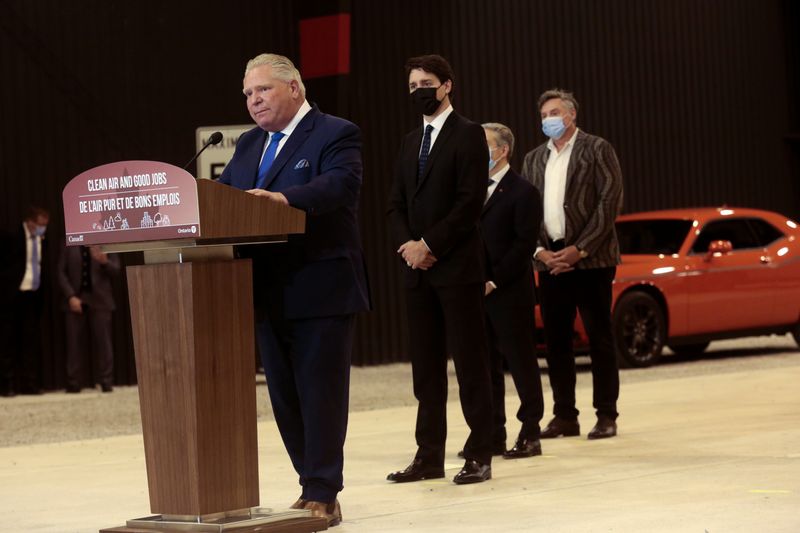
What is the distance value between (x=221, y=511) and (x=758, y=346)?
38.1 feet

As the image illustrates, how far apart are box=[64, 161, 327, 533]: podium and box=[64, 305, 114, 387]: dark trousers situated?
28.6 ft

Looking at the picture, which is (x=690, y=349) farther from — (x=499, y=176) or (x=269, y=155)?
(x=269, y=155)

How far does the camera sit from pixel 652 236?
537 inches

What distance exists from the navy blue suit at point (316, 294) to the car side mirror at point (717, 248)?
336 inches

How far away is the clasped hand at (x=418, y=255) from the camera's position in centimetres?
649

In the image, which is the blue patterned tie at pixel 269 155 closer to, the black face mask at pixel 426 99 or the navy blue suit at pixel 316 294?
the navy blue suit at pixel 316 294

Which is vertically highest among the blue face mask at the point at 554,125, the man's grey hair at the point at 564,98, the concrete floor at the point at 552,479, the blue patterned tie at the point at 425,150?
the man's grey hair at the point at 564,98

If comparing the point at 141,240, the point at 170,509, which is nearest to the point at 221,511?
the point at 170,509

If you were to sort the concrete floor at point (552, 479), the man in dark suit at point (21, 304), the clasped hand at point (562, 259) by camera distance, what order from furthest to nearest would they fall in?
the man in dark suit at point (21, 304) < the clasped hand at point (562, 259) < the concrete floor at point (552, 479)

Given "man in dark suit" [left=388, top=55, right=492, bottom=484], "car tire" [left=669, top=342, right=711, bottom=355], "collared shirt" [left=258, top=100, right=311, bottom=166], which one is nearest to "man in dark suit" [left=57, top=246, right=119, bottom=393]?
"car tire" [left=669, top=342, right=711, bottom=355]

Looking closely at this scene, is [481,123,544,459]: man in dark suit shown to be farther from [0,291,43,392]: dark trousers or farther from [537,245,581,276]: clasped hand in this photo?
[0,291,43,392]: dark trousers

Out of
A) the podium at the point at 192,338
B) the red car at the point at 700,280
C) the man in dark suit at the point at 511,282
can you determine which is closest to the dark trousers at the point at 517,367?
the man in dark suit at the point at 511,282

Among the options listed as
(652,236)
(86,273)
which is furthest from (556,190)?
(86,273)

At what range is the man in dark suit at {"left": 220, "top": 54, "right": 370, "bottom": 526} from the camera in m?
5.22
